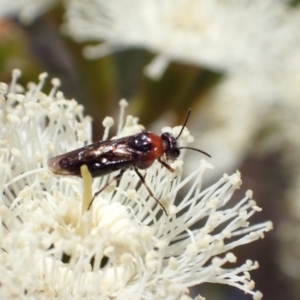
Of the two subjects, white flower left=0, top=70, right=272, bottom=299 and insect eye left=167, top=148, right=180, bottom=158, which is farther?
insect eye left=167, top=148, right=180, bottom=158

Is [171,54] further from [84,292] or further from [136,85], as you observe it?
[84,292]

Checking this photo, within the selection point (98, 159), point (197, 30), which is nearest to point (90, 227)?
point (98, 159)

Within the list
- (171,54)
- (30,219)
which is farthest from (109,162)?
(171,54)

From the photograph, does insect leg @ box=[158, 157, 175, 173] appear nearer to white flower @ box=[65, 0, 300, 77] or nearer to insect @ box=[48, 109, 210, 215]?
insect @ box=[48, 109, 210, 215]

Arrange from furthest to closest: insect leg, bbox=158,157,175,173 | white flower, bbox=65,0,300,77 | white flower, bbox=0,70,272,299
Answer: white flower, bbox=65,0,300,77 → insect leg, bbox=158,157,175,173 → white flower, bbox=0,70,272,299

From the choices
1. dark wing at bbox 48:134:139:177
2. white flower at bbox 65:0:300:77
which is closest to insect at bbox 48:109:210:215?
dark wing at bbox 48:134:139:177

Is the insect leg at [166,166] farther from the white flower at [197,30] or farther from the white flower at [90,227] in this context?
the white flower at [197,30]

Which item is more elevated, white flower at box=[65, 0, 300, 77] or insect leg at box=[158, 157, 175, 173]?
white flower at box=[65, 0, 300, 77]
